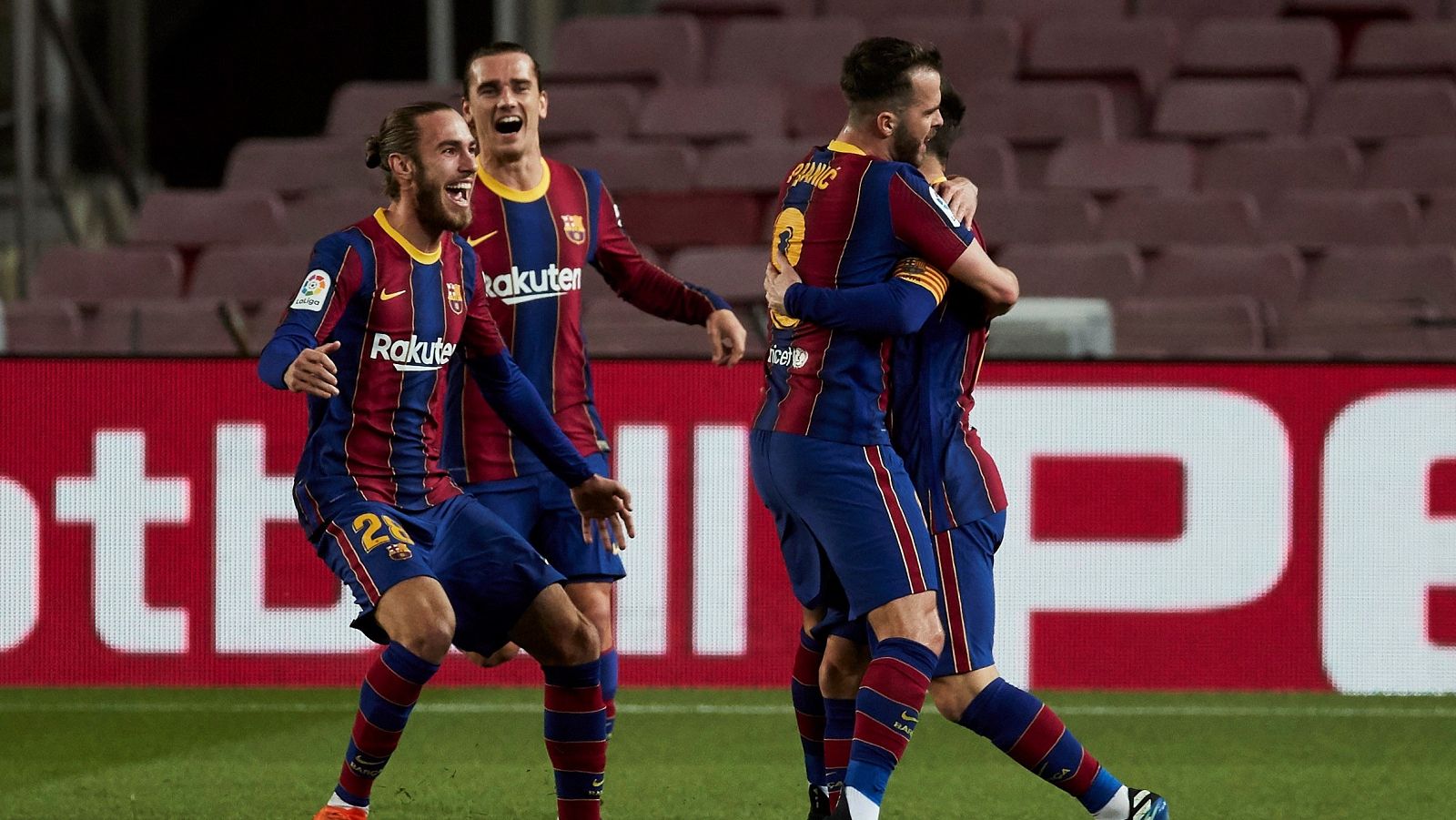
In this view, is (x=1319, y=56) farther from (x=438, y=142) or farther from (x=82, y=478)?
(x=438, y=142)

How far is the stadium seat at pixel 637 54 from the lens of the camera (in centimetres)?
1153

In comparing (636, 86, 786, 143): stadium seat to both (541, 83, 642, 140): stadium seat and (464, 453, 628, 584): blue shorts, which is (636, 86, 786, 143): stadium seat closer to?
(541, 83, 642, 140): stadium seat

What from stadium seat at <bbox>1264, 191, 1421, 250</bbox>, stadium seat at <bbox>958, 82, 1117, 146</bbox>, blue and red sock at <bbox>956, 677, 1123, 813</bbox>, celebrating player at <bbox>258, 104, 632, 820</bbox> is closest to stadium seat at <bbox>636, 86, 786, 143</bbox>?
stadium seat at <bbox>958, 82, 1117, 146</bbox>

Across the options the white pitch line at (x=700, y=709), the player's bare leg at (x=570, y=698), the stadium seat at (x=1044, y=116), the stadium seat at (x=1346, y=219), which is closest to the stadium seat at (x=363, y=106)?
the stadium seat at (x=1044, y=116)

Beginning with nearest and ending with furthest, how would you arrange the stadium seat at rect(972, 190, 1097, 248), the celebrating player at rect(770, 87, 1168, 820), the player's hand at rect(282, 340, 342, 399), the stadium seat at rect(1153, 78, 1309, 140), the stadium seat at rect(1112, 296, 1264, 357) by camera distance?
1. the player's hand at rect(282, 340, 342, 399)
2. the celebrating player at rect(770, 87, 1168, 820)
3. the stadium seat at rect(1112, 296, 1264, 357)
4. the stadium seat at rect(972, 190, 1097, 248)
5. the stadium seat at rect(1153, 78, 1309, 140)

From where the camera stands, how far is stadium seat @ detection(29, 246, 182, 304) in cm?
1027

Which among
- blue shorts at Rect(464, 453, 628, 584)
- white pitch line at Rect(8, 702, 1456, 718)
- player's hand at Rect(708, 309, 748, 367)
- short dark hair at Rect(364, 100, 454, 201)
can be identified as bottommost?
white pitch line at Rect(8, 702, 1456, 718)

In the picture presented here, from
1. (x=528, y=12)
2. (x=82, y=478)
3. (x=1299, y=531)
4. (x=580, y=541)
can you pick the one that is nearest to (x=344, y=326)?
(x=580, y=541)

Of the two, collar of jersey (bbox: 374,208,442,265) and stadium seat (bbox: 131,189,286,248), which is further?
stadium seat (bbox: 131,189,286,248)

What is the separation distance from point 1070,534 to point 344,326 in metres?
3.04

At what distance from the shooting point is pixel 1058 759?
13.7 ft

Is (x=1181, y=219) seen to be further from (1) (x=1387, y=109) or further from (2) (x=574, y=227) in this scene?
(2) (x=574, y=227)

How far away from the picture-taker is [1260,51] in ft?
35.7

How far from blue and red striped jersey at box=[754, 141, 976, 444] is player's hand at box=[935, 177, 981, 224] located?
0.20ft
